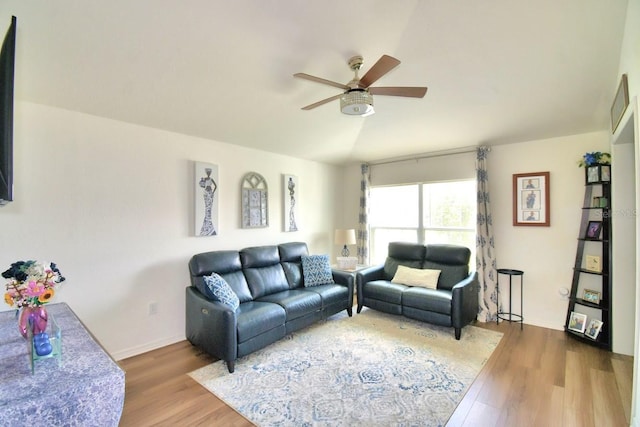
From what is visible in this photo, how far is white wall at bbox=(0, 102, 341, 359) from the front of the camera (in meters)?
2.51

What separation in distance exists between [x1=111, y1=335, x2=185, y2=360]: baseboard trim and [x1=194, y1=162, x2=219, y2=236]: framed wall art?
1.20m

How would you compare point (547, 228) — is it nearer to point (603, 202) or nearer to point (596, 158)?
point (603, 202)

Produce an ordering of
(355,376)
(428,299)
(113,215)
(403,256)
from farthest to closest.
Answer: (403,256), (428,299), (113,215), (355,376)

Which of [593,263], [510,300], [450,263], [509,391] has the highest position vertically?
[593,263]

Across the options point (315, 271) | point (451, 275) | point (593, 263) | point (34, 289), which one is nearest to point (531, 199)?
point (593, 263)

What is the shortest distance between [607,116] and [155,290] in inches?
203

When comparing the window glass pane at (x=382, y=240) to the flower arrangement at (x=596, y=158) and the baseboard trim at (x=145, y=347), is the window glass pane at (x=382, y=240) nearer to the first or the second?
the flower arrangement at (x=596, y=158)

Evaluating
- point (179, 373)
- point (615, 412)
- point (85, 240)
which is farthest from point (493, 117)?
point (85, 240)

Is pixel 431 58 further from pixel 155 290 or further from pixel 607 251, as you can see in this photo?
pixel 155 290

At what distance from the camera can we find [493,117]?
343 centimetres

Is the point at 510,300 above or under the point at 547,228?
under

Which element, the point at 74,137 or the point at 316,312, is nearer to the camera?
the point at 74,137

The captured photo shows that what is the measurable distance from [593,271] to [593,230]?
465 mm

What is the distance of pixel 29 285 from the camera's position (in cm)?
153
